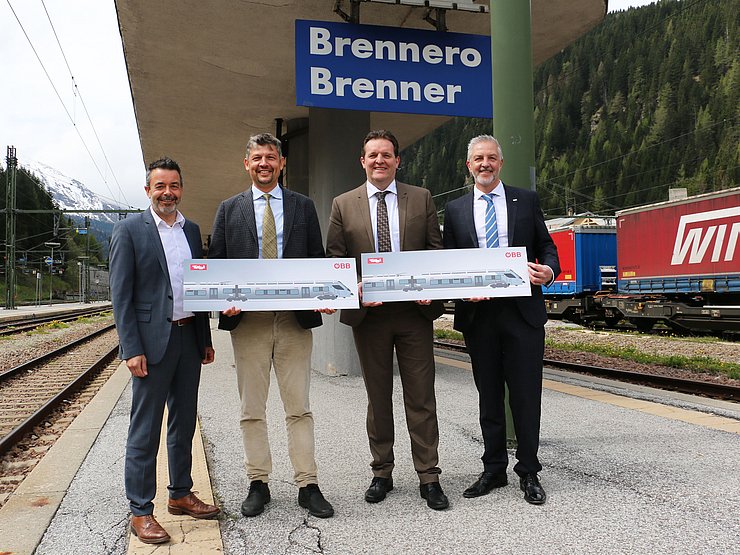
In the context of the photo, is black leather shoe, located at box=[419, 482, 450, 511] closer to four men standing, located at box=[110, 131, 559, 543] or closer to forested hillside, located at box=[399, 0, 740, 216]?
four men standing, located at box=[110, 131, 559, 543]

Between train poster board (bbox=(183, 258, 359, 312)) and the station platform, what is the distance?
46.3 inches

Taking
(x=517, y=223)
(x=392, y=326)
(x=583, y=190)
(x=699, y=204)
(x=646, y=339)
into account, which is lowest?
(x=646, y=339)

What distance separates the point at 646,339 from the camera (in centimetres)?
1667

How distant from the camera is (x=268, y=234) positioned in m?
3.65

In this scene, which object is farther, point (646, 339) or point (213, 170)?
point (646, 339)

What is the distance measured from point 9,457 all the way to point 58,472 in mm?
1873

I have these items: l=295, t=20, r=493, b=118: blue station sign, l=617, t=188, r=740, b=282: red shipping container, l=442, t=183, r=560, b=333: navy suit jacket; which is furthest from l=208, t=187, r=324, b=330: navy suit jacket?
l=617, t=188, r=740, b=282: red shipping container

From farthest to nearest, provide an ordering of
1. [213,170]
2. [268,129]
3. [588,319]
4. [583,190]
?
[583,190] → [588,319] → [213,170] → [268,129]

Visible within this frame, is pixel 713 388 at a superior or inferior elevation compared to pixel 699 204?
inferior

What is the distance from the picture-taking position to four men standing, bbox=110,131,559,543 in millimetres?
3326

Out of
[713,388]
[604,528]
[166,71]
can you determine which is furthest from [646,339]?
[604,528]

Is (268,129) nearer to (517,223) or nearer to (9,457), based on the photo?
(9,457)

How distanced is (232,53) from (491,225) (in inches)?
210

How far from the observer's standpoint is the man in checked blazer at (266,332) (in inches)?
142
